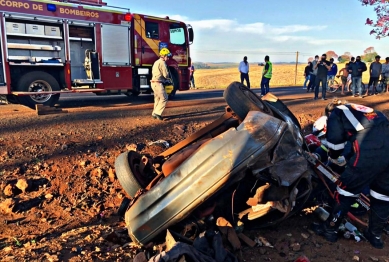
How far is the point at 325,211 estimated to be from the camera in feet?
12.5

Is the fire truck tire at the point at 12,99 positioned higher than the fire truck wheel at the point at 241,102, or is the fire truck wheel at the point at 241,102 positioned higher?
the fire truck wheel at the point at 241,102

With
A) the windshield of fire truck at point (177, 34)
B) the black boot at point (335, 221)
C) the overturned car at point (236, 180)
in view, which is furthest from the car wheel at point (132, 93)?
the black boot at point (335, 221)

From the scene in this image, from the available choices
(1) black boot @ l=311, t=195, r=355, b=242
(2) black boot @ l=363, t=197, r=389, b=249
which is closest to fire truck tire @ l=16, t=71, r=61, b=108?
(1) black boot @ l=311, t=195, r=355, b=242

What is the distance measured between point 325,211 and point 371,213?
1.49 feet

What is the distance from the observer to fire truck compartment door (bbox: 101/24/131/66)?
9836mm

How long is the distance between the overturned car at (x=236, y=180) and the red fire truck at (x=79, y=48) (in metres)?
6.74

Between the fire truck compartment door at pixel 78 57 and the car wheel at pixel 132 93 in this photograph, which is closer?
the fire truck compartment door at pixel 78 57

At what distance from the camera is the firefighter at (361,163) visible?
Result: 11.0 ft

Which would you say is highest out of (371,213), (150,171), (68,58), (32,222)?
(68,58)

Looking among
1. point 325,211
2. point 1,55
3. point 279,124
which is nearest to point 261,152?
point 279,124

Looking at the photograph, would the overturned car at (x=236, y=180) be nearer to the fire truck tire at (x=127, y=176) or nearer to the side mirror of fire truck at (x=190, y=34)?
the fire truck tire at (x=127, y=176)

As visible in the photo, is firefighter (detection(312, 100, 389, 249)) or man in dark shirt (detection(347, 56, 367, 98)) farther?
man in dark shirt (detection(347, 56, 367, 98))

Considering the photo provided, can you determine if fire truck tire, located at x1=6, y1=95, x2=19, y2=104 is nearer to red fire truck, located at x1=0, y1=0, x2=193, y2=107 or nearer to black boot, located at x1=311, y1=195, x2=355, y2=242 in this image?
red fire truck, located at x1=0, y1=0, x2=193, y2=107

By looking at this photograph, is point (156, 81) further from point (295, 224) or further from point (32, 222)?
point (295, 224)
